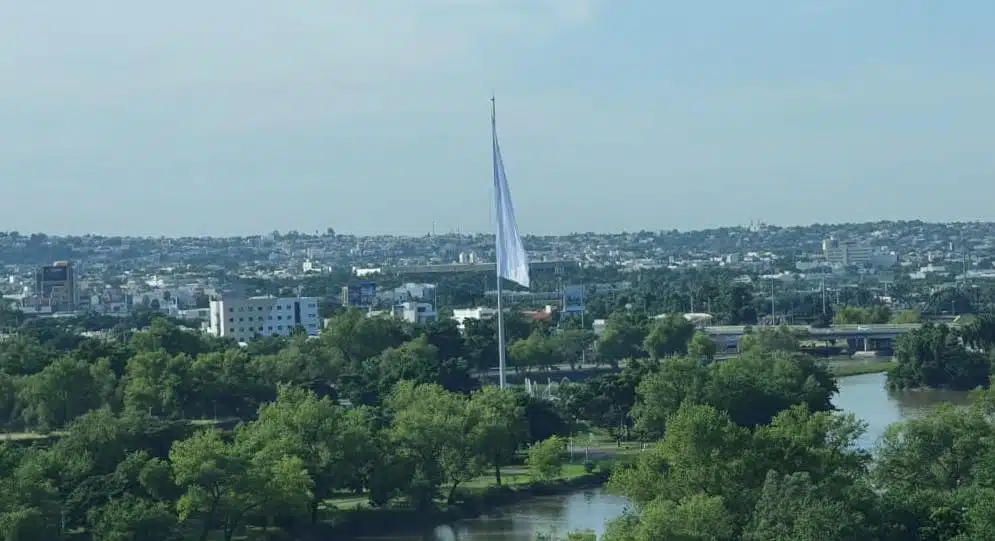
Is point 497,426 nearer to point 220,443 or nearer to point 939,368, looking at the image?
point 220,443

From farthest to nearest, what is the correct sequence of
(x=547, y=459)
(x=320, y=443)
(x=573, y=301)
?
(x=573, y=301), (x=547, y=459), (x=320, y=443)

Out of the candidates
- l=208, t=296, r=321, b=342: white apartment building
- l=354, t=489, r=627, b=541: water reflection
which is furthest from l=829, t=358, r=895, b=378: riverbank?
l=354, t=489, r=627, b=541: water reflection

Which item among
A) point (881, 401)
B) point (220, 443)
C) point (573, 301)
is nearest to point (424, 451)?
point (220, 443)

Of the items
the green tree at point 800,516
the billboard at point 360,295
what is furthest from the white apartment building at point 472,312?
the green tree at point 800,516

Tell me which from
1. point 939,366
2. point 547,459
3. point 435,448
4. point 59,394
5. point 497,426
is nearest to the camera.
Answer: point 435,448

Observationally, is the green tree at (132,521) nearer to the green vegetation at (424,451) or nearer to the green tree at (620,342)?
the green vegetation at (424,451)

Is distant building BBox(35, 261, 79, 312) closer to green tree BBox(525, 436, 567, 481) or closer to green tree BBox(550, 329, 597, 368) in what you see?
green tree BBox(550, 329, 597, 368)
